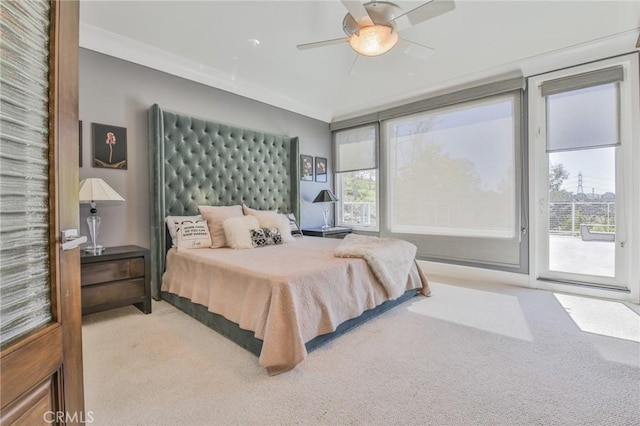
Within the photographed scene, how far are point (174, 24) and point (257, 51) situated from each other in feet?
2.70

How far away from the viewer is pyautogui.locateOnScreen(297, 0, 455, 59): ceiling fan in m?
2.04

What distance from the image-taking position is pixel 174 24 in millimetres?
2727

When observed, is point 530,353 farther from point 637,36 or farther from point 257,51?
point 257,51

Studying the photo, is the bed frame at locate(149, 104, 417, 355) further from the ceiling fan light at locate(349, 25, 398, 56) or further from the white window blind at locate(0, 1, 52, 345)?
the ceiling fan light at locate(349, 25, 398, 56)

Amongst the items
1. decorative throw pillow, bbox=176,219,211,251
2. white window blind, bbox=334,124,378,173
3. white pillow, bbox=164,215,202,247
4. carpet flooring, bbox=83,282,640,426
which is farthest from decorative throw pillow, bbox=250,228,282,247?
white window blind, bbox=334,124,378,173

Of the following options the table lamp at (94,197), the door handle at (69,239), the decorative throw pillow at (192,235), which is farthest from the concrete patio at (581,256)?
the table lamp at (94,197)

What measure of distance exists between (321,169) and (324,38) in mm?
2547

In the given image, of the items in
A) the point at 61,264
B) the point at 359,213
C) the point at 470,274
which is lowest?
the point at 470,274

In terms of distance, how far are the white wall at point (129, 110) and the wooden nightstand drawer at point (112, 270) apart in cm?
50

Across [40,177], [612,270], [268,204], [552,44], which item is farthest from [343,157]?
[40,177]

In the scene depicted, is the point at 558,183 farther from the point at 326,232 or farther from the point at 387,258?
the point at 326,232

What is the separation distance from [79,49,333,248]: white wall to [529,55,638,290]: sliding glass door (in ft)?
13.4

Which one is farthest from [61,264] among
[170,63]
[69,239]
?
[170,63]

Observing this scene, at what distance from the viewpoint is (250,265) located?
227 centimetres
